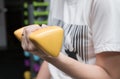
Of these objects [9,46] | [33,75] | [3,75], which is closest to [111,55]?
[33,75]

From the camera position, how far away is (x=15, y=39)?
5078 mm

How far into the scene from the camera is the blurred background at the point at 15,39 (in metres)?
3.01

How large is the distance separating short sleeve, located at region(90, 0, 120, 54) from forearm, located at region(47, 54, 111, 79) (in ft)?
0.17

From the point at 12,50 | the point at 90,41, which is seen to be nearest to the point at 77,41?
the point at 90,41

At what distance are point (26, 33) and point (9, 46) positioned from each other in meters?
4.43

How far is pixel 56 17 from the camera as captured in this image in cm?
104

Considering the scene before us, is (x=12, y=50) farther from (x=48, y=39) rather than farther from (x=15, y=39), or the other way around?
(x=48, y=39)

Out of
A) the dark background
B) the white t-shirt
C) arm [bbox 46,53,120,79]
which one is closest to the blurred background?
the dark background

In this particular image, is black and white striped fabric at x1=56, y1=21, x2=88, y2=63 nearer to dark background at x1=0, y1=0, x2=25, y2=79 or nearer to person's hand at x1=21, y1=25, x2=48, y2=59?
person's hand at x1=21, y1=25, x2=48, y2=59

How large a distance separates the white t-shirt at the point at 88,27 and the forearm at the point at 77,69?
0.17ft

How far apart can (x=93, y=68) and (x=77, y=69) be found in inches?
1.9

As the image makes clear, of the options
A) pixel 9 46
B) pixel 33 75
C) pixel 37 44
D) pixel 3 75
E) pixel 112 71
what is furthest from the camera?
pixel 9 46

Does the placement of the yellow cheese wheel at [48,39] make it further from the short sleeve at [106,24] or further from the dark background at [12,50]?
the dark background at [12,50]

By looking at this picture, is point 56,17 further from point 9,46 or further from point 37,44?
point 9,46
